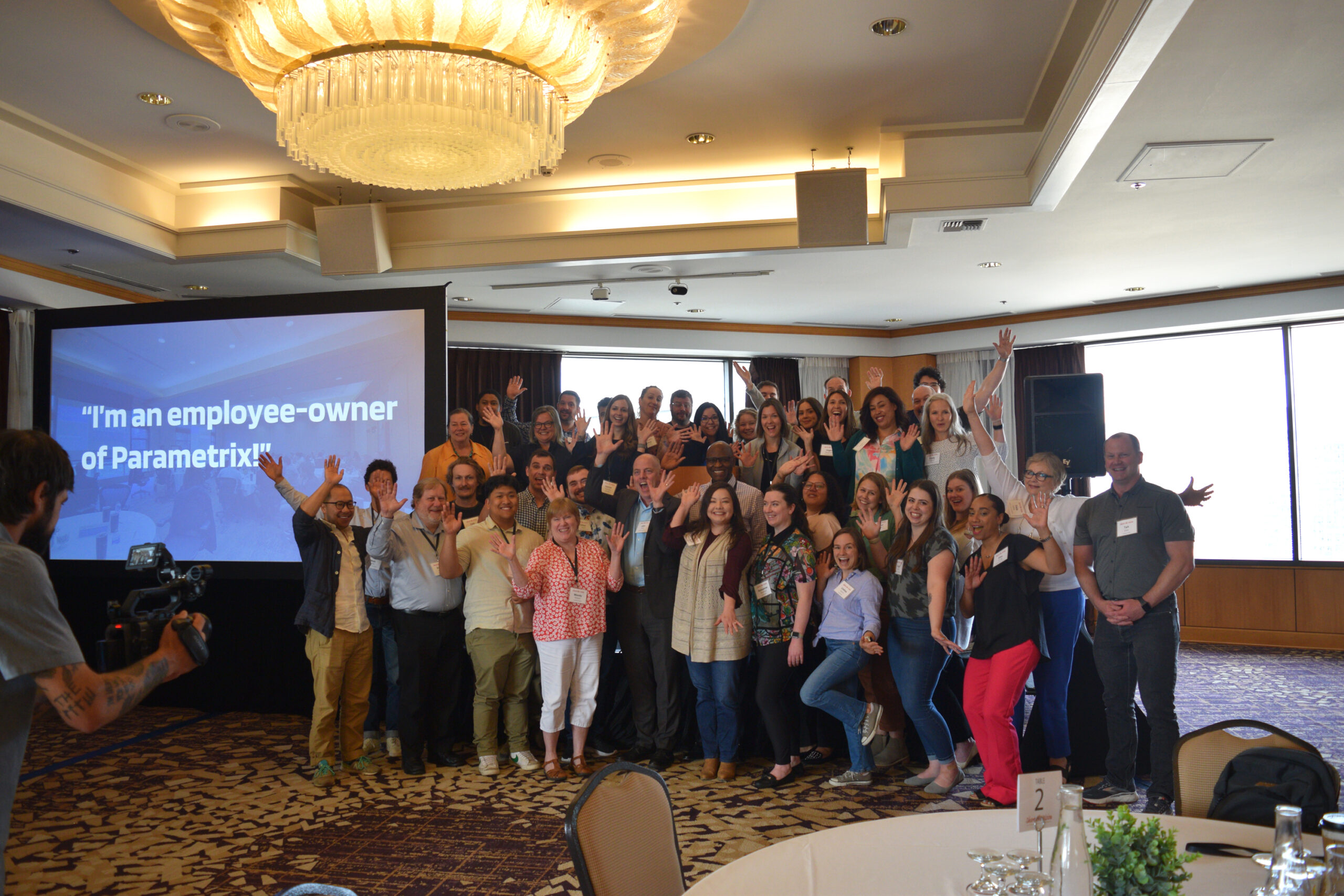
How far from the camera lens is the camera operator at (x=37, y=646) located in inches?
72.9

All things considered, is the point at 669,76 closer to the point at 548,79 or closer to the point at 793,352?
the point at 548,79

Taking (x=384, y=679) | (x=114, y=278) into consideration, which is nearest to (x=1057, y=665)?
(x=384, y=679)

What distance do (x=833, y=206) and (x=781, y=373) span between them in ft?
18.1

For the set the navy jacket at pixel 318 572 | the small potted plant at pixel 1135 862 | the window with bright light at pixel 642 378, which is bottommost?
the small potted plant at pixel 1135 862

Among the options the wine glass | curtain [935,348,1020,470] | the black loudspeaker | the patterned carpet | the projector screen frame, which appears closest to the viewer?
the wine glass

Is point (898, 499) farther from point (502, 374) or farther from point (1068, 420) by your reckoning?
point (502, 374)

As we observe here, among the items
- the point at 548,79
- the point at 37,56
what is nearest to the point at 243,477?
the point at 37,56

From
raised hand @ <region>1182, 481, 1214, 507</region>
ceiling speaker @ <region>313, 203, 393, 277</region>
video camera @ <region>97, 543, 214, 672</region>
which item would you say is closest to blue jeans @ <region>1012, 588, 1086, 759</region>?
raised hand @ <region>1182, 481, 1214, 507</region>

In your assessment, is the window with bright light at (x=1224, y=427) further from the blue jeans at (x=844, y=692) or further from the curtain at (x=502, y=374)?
the curtain at (x=502, y=374)

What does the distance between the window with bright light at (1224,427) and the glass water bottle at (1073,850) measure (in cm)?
816

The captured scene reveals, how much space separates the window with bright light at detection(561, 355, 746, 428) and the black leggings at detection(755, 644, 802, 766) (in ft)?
19.2

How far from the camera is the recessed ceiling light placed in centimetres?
428

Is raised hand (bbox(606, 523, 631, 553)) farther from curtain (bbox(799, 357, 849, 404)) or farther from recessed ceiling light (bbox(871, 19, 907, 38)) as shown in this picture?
curtain (bbox(799, 357, 849, 404))

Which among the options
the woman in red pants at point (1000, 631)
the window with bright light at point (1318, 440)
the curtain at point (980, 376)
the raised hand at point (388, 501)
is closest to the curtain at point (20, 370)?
the raised hand at point (388, 501)
